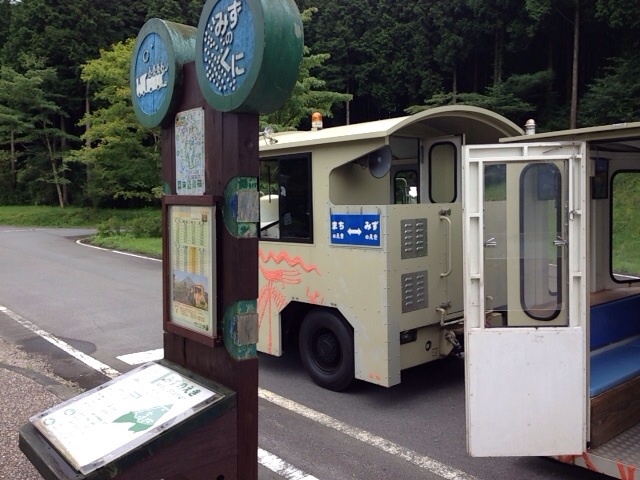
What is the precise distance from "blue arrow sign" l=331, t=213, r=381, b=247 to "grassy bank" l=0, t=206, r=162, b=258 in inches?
498

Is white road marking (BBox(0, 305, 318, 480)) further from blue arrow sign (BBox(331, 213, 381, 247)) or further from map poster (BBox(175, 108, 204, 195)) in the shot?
map poster (BBox(175, 108, 204, 195))

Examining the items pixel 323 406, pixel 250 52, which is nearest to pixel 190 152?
pixel 250 52

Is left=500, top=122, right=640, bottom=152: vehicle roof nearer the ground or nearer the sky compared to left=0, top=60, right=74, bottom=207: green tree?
nearer the ground

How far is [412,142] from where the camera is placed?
21.4 ft

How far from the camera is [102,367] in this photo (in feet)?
22.6

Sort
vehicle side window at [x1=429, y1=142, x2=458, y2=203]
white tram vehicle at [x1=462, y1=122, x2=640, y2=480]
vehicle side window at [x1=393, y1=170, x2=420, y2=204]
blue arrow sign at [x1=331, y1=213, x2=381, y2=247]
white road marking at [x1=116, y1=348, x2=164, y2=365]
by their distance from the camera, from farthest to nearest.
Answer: white road marking at [x1=116, y1=348, x2=164, y2=365]
vehicle side window at [x1=393, y1=170, x2=420, y2=204]
vehicle side window at [x1=429, y1=142, x2=458, y2=203]
blue arrow sign at [x1=331, y1=213, x2=381, y2=247]
white tram vehicle at [x1=462, y1=122, x2=640, y2=480]

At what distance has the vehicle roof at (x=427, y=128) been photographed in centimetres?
538

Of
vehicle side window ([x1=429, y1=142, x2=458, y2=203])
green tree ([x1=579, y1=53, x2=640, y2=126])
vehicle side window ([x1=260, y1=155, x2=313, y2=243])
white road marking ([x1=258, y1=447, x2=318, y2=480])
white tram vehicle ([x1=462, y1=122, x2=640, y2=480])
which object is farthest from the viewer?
green tree ([x1=579, y1=53, x2=640, y2=126])

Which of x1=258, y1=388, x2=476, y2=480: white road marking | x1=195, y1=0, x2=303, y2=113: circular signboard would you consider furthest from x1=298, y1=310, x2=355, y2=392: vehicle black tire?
x1=195, y1=0, x2=303, y2=113: circular signboard

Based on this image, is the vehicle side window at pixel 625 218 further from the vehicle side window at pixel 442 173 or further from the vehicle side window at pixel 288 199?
the vehicle side window at pixel 288 199

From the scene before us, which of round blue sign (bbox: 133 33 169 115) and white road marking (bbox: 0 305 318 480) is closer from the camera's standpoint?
round blue sign (bbox: 133 33 169 115)

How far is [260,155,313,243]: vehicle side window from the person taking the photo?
6.03m

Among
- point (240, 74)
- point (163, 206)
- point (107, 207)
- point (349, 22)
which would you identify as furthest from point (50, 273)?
point (349, 22)

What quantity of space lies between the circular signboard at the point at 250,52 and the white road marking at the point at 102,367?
8.75ft
